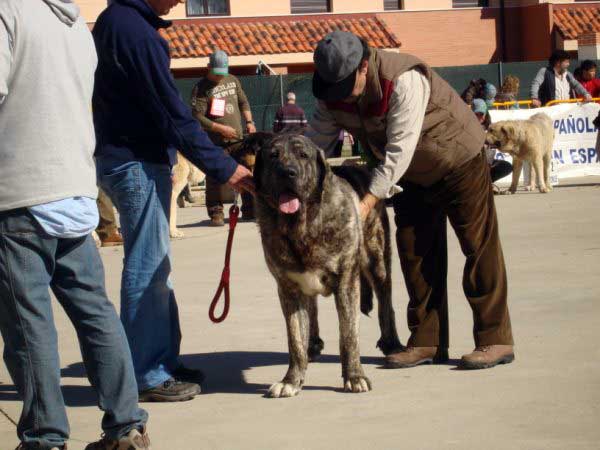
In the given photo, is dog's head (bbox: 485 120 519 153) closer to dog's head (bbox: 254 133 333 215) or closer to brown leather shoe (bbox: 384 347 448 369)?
brown leather shoe (bbox: 384 347 448 369)

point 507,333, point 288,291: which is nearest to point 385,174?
point 288,291

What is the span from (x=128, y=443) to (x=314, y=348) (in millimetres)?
2100

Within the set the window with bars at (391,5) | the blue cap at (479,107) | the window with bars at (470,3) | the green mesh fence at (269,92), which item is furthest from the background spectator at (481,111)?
the window with bars at (470,3)

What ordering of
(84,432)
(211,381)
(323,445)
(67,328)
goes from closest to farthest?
(323,445), (84,432), (211,381), (67,328)

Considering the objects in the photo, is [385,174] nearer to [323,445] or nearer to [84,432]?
[323,445]

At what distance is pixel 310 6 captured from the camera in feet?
113

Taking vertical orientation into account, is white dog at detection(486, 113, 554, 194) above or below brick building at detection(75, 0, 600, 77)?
below

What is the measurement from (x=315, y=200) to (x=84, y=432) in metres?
1.58

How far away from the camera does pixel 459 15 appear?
117 ft

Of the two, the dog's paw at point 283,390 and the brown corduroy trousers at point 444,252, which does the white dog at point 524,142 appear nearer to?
the brown corduroy trousers at point 444,252

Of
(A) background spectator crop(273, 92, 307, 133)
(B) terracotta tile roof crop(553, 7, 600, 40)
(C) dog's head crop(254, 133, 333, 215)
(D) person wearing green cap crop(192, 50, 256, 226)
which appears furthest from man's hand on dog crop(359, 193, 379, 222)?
(B) terracotta tile roof crop(553, 7, 600, 40)

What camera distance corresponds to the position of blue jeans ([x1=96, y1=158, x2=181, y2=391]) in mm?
5496

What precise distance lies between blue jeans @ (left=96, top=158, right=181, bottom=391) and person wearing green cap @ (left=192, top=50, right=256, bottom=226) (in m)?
7.46

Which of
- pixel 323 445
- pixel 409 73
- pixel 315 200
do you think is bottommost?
pixel 323 445
